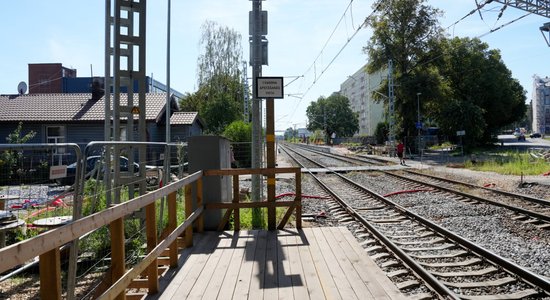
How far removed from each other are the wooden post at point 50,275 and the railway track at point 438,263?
3.66 meters

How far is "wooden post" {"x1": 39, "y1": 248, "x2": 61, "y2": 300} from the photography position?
2.61 m

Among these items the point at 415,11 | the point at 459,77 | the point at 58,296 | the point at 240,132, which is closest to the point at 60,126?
the point at 240,132

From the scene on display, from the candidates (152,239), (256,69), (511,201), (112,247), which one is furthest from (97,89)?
(112,247)

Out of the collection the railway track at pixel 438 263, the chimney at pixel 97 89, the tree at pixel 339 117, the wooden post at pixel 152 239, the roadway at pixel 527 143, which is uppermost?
the tree at pixel 339 117

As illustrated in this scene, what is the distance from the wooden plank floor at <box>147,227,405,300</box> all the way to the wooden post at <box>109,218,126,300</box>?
3.40 ft

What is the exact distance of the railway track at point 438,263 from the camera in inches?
209

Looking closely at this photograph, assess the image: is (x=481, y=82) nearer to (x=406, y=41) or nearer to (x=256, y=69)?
(x=406, y=41)

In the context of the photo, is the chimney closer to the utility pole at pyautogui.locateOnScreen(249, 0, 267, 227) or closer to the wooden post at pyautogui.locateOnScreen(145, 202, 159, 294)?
the utility pole at pyautogui.locateOnScreen(249, 0, 267, 227)

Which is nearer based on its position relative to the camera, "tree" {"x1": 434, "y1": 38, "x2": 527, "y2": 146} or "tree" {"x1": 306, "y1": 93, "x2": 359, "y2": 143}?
"tree" {"x1": 434, "y1": 38, "x2": 527, "y2": 146}

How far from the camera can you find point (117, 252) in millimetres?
3643

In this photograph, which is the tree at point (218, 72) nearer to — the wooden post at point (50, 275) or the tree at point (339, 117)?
the wooden post at point (50, 275)

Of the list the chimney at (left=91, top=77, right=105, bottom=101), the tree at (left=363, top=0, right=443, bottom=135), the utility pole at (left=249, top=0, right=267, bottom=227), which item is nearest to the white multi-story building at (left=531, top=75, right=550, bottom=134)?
the tree at (left=363, top=0, right=443, bottom=135)

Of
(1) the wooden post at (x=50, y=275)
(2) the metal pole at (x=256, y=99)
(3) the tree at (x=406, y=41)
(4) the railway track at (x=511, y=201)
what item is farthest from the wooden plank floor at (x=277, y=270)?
(3) the tree at (x=406, y=41)

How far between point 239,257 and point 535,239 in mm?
5299
